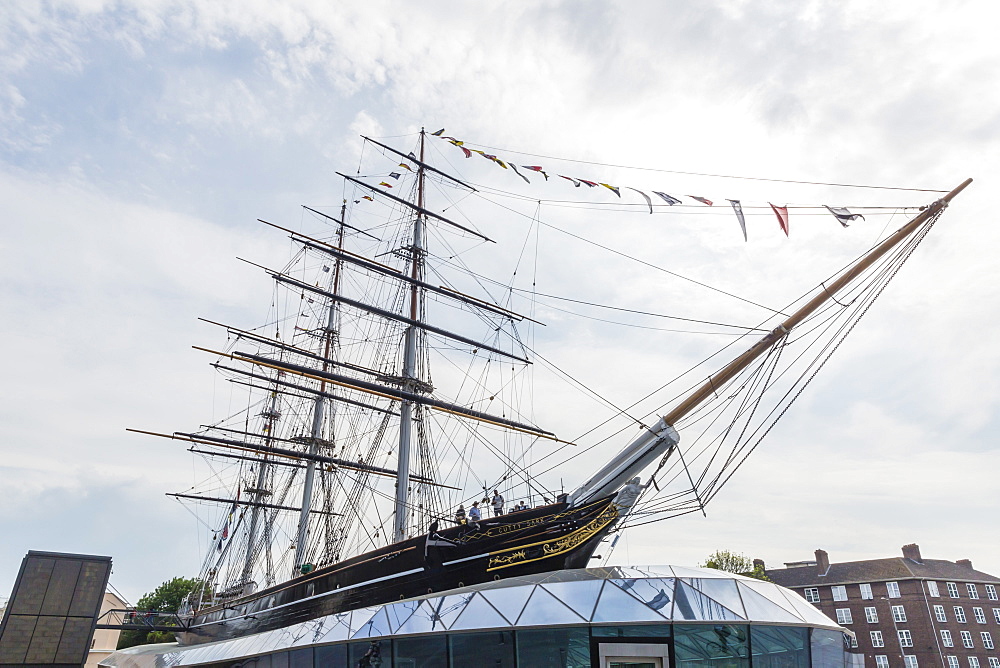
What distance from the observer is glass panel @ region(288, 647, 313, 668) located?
56.7 ft

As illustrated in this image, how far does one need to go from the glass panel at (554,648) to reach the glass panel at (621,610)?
54cm

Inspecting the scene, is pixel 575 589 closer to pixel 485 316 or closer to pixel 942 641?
pixel 485 316

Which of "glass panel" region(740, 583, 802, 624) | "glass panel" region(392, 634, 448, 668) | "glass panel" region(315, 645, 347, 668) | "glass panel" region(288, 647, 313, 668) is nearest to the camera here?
"glass panel" region(740, 583, 802, 624)

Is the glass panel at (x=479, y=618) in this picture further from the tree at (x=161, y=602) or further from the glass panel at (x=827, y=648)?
the tree at (x=161, y=602)

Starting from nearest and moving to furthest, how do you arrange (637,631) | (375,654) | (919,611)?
(637,631) < (375,654) < (919,611)

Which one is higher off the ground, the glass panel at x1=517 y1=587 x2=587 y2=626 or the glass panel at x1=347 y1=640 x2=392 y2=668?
the glass panel at x1=517 y1=587 x2=587 y2=626

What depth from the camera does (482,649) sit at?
572 inches

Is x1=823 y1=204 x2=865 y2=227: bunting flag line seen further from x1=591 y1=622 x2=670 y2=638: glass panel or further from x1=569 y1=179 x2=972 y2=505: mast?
x1=591 y1=622 x2=670 y2=638: glass panel

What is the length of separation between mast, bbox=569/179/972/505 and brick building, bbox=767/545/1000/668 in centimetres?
3875

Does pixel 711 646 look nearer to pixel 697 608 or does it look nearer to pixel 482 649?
pixel 697 608

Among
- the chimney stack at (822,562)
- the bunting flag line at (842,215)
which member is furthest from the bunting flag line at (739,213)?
the chimney stack at (822,562)

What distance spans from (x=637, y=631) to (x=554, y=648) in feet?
6.01

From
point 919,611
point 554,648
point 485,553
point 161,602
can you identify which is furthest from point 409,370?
point 161,602

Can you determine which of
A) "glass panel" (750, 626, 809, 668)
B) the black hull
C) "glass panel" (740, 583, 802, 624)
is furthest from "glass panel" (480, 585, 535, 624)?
"glass panel" (750, 626, 809, 668)
